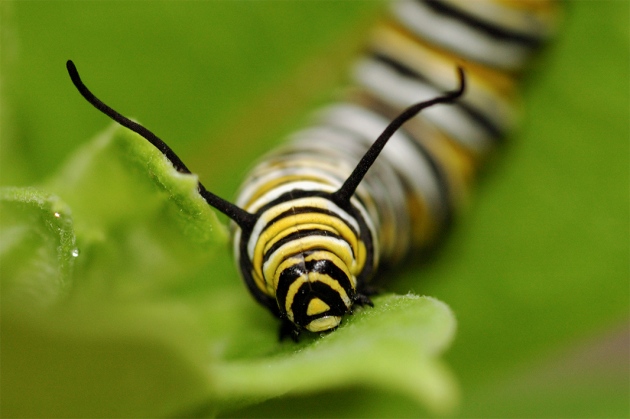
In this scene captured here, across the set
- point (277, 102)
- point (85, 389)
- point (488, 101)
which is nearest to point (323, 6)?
point (277, 102)

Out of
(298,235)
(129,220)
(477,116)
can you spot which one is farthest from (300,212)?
(477,116)

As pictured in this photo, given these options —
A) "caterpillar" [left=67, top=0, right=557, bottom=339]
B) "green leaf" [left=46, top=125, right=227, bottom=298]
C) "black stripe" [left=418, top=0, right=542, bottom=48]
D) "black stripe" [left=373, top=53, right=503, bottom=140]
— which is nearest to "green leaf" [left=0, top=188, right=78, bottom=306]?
"green leaf" [left=46, top=125, right=227, bottom=298]

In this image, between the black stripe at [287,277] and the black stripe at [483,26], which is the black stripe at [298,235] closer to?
the black stripe at [287,277]

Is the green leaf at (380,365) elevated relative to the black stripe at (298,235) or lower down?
lower down

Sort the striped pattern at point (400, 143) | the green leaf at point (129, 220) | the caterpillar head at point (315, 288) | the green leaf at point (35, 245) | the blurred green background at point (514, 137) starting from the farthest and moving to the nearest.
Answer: the blurred green background at point (514, 137), the striped pattern at point (400, 143), the caterpillar head at point (315, 288), the green leaf at point (129, 220), the green leaf at point (35, 245)

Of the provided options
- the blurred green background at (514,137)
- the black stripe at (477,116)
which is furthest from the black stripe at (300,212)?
the black stripe at (477,116)

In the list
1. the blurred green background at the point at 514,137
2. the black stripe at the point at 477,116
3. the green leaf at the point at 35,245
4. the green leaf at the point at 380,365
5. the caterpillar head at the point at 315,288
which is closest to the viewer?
the green leaf at the point at 380,365

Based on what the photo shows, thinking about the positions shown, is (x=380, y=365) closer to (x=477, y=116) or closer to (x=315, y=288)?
(x=315, y=288)
